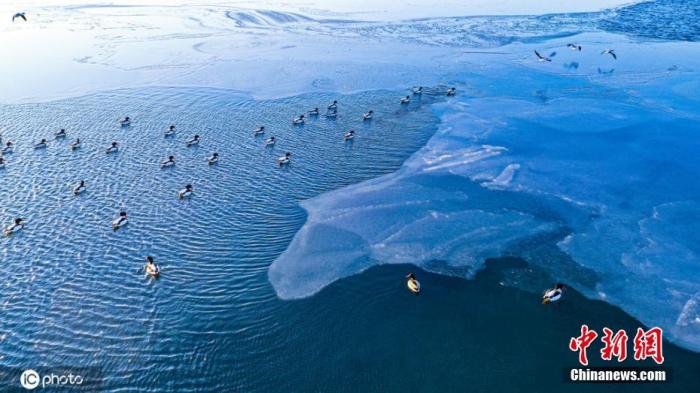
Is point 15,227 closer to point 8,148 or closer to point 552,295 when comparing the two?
point 8,148

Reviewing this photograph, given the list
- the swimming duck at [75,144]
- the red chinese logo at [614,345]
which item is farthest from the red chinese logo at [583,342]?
the swimming duck at [75,144]

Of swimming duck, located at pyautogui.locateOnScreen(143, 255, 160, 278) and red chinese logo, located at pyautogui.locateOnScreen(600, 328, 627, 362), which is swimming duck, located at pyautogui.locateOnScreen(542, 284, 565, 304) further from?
swimming duck, located at pyautogui.locateOnScreen(143, 255, 160, 278)

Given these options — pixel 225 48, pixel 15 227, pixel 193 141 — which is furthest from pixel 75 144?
pixel 225 48

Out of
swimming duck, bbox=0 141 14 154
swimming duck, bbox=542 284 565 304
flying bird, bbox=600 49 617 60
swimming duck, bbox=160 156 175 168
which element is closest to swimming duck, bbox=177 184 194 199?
swimming duck, bbox=160 156 175 168

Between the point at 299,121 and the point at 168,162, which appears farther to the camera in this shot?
the point at 299,121

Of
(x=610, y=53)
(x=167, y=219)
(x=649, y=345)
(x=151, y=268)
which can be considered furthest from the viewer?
(x=610, y=53)
